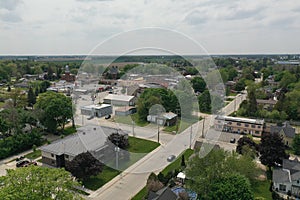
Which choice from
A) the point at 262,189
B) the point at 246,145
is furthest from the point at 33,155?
the point at 262,189

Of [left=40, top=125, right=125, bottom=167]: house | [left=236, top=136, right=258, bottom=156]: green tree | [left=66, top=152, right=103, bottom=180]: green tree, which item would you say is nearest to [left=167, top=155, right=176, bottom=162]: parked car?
[left=40, top=125, right=125, bottom=167]: house

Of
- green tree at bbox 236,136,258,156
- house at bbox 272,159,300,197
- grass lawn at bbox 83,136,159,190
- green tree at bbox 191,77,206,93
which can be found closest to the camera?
house at bbox 272,159,300,197

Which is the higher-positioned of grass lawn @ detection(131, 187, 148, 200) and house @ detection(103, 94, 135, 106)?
house @ detection(103, 94, 135, 106)

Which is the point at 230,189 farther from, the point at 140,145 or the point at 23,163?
the point at 23,163

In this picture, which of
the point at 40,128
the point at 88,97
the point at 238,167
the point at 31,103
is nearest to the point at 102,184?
the point at 238,167

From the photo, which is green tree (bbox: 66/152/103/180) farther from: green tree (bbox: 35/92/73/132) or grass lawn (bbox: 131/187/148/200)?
green tree (bbox: 35/92/73/132)

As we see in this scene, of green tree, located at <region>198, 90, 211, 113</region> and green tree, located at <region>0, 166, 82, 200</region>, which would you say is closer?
green tree, located at <region>0, 166, 82, 200</region>
